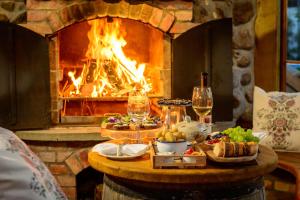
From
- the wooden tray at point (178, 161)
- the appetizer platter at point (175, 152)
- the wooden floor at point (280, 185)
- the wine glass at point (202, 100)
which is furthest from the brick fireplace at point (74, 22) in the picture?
the wooden tray at point (178, 161)

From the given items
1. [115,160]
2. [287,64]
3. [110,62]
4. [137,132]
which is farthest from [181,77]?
[115,160]

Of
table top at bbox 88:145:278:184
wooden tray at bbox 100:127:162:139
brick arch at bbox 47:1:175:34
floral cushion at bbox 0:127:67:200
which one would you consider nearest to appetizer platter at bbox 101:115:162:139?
wooden tray at bbox 100:127:162:139

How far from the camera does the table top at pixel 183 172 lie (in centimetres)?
184

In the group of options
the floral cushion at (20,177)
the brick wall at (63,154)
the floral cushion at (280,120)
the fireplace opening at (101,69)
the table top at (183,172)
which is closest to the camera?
the floral cushion at (20,177)

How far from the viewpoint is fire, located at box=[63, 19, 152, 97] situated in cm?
379

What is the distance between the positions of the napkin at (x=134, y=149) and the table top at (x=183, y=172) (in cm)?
4

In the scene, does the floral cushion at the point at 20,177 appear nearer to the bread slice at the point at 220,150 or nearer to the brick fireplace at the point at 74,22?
the bread slice at the point at 220,150

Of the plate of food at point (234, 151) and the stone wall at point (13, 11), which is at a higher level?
the stone wall at point (13, 11)

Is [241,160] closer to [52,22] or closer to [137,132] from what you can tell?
[137,132]

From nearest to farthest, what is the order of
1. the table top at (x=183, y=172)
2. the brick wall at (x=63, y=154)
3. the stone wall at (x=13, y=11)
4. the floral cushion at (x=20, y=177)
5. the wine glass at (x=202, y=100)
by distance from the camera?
the floral cushion at (x=20, y=177) < the table top at (x=183, y=172) < the wine glass at (x=202, y=100) < the brick wall at (x=63, y=154) < the stone wall at (x=13, y=11)

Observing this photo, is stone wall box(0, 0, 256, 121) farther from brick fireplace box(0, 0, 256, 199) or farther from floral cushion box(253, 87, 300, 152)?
floral cushion box(253, 87, 300, 152)

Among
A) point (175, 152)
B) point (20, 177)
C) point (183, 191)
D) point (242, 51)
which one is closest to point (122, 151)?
point (175, 152)

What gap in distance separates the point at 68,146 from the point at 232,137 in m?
1.65

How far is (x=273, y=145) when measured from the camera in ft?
10.6
